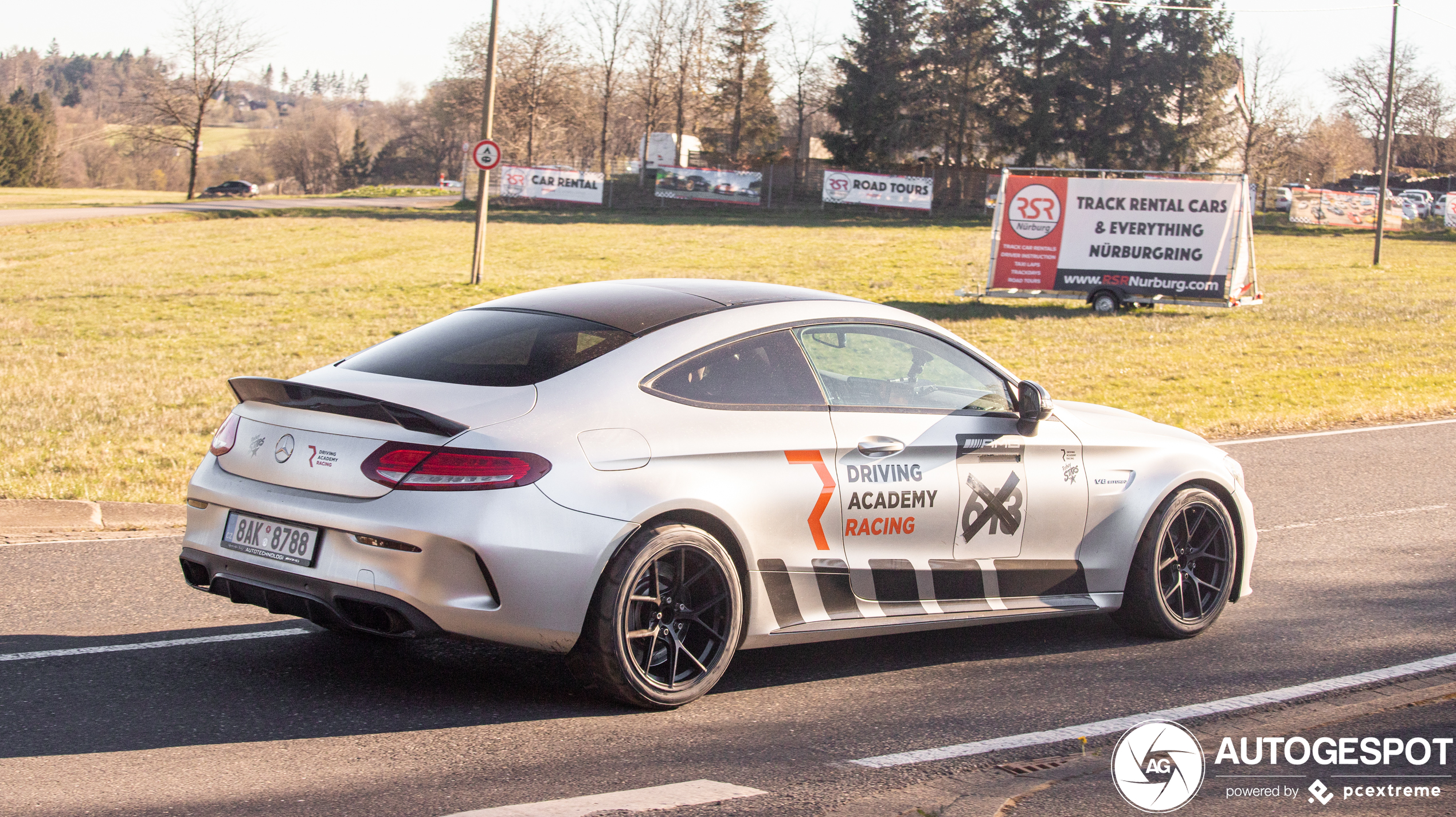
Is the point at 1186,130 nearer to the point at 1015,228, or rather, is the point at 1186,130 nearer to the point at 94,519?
the point at 1015,228

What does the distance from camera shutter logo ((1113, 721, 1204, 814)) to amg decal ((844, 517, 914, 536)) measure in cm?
114

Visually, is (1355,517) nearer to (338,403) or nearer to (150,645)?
(338,403)

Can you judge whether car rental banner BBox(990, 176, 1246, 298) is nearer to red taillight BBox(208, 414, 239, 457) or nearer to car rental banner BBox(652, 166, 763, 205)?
red taillight BBox(208, 414, 239, 457)

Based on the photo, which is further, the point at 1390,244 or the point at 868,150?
the point at 868,150

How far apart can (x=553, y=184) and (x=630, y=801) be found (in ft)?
170

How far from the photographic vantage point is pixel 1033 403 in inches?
217

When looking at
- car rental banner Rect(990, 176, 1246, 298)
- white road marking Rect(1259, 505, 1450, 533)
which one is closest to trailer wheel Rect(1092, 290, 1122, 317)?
car rental banner Rect(990, 176, 1246, 298)

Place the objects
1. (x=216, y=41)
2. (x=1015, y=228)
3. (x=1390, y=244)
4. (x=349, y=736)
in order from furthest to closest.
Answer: (x=216, y=41) < (x=1390, y=244) < (x=1015, y=228) < (x=349, y=736)

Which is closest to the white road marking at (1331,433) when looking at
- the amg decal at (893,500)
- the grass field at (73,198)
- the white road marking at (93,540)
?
the amg decal at (893,500)

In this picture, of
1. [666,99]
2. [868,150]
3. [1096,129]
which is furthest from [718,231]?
[666,99]

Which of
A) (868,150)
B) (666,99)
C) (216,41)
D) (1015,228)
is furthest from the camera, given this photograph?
(666,99)

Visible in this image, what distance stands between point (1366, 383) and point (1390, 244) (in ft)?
113

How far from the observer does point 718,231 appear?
43.5 metres

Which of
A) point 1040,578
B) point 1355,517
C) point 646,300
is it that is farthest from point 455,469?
point 1355,517
